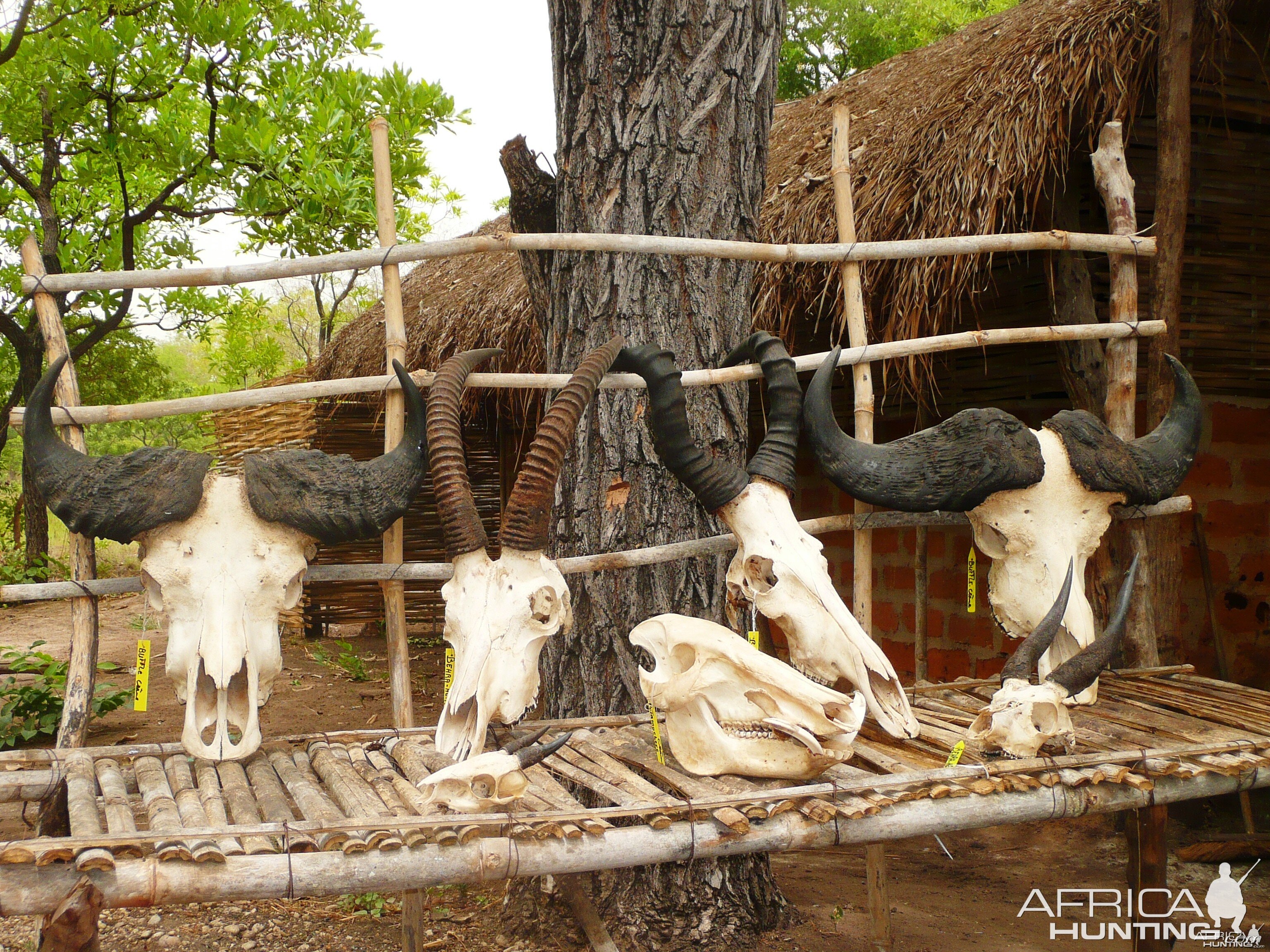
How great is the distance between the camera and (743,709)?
2.09 meters

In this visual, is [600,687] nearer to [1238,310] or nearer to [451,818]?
[451,818]

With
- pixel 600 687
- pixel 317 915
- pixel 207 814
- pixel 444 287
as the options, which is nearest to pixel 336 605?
pixel 444 287

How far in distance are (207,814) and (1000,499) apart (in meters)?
2.01

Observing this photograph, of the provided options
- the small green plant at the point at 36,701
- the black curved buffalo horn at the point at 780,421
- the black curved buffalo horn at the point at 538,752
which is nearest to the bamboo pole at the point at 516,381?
the black curved buffalo horn at the point at 780,421

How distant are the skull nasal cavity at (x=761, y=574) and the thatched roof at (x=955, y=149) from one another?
155 cm

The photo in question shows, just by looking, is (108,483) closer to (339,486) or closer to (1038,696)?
(339,486)

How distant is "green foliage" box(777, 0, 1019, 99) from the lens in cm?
1377

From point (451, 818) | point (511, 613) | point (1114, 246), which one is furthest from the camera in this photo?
point (1114, 246)

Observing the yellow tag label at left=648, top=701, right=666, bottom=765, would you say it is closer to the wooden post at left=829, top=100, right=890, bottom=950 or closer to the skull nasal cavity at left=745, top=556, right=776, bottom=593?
the skull nasal cavity at left=745, top=556, right=776, bottom=593

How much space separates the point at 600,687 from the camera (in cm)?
288

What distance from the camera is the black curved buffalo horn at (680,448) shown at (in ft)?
7.71

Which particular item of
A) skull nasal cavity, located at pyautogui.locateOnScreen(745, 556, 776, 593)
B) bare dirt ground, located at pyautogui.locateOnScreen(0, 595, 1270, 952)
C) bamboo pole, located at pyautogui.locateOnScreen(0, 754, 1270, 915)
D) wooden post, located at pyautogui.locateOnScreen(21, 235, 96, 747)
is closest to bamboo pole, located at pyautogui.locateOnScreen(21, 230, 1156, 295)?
wooden post, located at pyautogui.locateOnScreen(21, 235, 96, 747)

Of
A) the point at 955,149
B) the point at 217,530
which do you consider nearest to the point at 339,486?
the point at 217,530

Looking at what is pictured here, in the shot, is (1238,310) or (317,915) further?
(1238,310)
